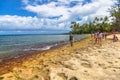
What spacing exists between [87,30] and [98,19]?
20362mm

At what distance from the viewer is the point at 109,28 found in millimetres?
111125

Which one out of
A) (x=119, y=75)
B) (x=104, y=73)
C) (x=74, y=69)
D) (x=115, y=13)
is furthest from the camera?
(x=115, y=13)

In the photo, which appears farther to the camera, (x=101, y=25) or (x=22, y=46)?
(x=101, y=25)

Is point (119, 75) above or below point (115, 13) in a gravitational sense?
below

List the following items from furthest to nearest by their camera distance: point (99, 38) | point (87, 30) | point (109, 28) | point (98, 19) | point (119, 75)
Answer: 1. point (87, 30)
2. point (98, 19)
3. point (109, 28)
4. point (99, 38)
5. point (119, 75)

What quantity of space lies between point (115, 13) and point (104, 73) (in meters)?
67.9

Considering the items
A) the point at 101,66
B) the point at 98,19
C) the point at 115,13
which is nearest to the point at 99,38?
the point at 101,66

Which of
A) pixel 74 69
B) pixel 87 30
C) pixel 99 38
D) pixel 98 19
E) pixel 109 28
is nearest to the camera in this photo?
pixel 74 69

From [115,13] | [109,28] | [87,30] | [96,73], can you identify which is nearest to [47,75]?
[96,73]

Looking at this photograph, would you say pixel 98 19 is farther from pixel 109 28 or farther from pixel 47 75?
pixel 47 75

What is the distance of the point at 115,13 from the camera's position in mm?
75438

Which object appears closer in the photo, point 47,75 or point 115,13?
point 47,75

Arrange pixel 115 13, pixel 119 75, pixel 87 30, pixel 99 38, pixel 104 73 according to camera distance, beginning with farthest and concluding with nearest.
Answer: pixel 87 30, pixel 115 13, pixel 99 38, pixel 104 73, pixel 119 75

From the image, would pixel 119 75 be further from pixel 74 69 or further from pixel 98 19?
pixel 98 19
